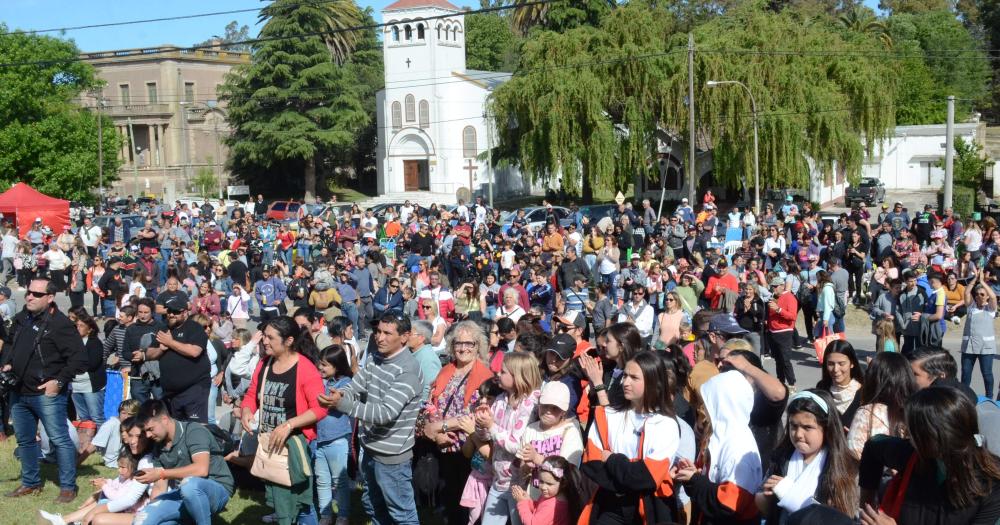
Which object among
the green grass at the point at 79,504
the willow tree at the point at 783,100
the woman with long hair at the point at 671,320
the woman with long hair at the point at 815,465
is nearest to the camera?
the woman with long hair at the point at 815,465

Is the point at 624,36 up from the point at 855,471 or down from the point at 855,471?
up

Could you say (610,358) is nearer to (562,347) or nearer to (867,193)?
(562,347)

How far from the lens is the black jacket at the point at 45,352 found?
26.8ft

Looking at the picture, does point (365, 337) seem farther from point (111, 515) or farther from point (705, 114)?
point (705, 114)

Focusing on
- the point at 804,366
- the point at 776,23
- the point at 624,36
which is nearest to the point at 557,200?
the point at 624,36

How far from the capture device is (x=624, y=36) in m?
39.3

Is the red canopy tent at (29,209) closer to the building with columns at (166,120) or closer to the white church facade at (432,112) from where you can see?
the white church facade at (432,112)

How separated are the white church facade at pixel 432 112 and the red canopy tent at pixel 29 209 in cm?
2608

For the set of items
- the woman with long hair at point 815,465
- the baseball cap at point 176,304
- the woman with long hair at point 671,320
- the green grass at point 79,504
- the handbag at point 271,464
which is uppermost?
the baseball cap at point 176,304

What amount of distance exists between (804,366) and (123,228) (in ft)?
77.9

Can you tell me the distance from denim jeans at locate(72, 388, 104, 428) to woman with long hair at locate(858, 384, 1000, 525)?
26.8 ft

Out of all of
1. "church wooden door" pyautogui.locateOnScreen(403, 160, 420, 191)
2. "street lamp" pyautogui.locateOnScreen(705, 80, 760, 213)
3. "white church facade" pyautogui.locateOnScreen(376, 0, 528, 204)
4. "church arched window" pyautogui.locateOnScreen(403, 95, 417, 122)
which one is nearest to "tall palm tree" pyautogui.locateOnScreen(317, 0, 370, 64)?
"white church facade" pyautogui.locateOnScreen(376, 0, 528, 204)

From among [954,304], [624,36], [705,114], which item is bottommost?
[954,304]

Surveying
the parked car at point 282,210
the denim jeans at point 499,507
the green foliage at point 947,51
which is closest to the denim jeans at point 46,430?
the denim jeans at point 499,507
